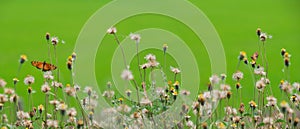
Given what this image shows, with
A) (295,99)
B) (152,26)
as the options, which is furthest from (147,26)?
(295,99)

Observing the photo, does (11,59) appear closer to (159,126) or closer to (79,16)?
(79,16)

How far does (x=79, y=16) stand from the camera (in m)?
14.5

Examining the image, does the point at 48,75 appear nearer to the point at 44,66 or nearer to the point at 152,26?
the point at 44,66

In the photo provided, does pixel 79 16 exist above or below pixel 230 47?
above

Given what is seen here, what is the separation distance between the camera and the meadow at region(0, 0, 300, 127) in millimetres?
8508

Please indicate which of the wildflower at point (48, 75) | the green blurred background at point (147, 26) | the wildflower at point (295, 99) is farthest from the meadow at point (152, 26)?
the wildflower at point (48, 75)

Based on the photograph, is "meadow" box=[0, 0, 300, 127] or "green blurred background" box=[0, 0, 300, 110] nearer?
"meadow" box=[0, 0, 300, 127]

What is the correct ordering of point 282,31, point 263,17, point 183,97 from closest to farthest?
point 183,97 < point 282,31 < point 263,17

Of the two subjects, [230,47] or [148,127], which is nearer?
[148,127]

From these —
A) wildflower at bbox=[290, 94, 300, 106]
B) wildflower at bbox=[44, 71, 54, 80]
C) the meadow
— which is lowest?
wildflower at bbox=[290, 94, 300, 106]

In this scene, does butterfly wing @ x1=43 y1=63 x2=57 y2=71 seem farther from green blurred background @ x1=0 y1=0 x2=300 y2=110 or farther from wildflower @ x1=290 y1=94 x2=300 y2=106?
green blurred background @ x1=0 y1=0 x2=300 y2=110

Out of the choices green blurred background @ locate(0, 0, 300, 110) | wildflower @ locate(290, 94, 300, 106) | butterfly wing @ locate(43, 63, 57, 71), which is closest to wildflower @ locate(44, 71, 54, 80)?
butterfly wing @ locate(43, 63, 57, 71)

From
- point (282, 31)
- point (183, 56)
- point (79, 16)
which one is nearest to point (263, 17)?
point (282, 31)

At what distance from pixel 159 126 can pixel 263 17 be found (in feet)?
37.0
